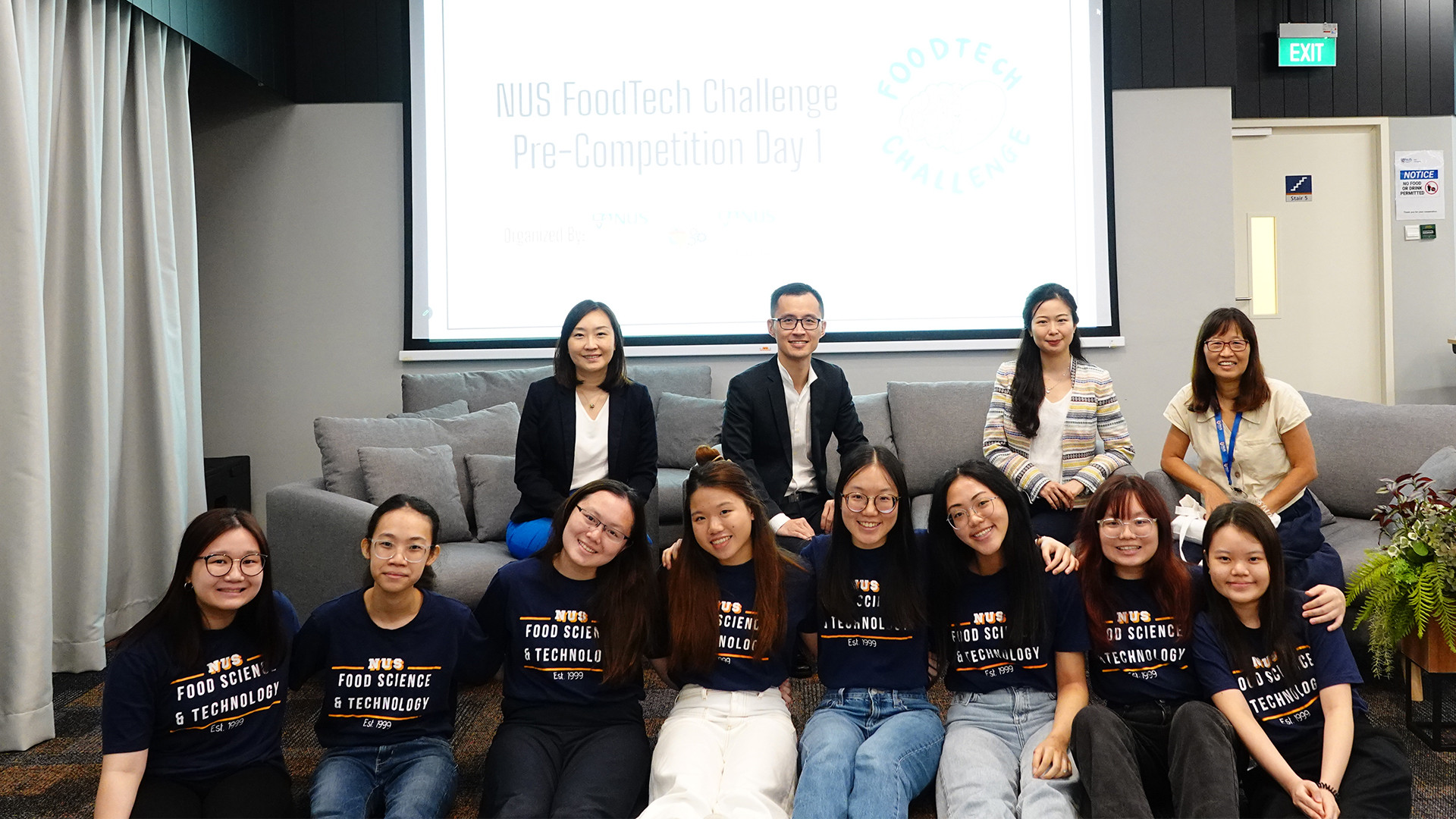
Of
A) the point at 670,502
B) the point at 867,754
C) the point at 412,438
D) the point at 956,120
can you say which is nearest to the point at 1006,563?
the point at 867,754

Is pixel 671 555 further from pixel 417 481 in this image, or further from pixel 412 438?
pixel 412 438

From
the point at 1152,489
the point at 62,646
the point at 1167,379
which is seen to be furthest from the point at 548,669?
the point at 1167,379

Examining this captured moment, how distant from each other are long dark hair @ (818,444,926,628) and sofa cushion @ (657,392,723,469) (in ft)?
5.54

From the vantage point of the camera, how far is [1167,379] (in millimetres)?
4387

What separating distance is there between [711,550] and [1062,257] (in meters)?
2.82

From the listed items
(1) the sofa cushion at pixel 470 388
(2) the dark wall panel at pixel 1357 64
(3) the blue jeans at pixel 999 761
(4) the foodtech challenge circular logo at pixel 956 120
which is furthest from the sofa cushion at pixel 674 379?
(2) the dark wall panel at pixel 1357 64

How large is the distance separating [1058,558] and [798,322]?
3.42 ft

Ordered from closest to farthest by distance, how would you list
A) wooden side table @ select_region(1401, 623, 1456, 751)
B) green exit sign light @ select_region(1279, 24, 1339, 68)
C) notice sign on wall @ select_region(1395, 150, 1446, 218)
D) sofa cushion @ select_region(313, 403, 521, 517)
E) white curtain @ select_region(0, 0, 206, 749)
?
wooden side table @ select_region(1401, 623, 1456, 751) → white curtain @ select_region(0, 0, 206, 749) → sofa cushion @ select_region(313, 403, 521, 517) → green exit sign light @ select_region(1279, 24, 1339, 68) → notice sign on wall @ select_region(1395, 150, 1446, 218)

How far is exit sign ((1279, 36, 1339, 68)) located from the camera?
530 centimetres

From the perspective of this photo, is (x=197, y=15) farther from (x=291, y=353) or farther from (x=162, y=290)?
(x=291, y=353)

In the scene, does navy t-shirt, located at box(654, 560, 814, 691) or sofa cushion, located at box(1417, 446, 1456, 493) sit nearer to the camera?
navy t-shirt, located at box(654, 560, 814, 691)

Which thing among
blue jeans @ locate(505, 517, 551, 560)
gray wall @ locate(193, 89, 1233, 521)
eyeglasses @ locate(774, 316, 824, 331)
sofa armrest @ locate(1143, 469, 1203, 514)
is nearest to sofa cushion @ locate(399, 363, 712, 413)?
gray wall @ locate(193, 89, 1233, 521)

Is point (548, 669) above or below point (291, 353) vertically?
below

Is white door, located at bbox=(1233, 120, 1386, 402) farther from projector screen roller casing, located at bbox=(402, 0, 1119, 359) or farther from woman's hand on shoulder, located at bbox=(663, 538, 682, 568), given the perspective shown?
woman's hand on shoulder, located at bbox=(663, 538, 682, 568)
